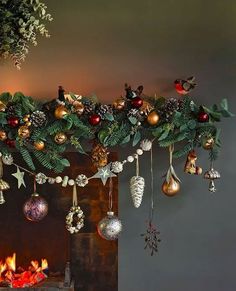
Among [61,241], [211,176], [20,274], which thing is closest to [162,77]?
[211,176]

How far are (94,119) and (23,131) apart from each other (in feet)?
0.90

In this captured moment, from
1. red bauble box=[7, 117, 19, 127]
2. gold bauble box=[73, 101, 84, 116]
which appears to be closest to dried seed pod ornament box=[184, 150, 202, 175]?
gold bauble box=[73, 101, 84, 116]

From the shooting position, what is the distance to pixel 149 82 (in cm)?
211

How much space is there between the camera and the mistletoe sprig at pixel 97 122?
184 cm

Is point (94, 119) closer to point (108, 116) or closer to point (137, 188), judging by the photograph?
point (108, 116)

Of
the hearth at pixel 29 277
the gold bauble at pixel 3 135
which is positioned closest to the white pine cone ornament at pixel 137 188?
the gold bauble at pixel 3 135

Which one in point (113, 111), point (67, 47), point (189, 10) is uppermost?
point (189, 10)

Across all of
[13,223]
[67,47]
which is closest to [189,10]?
[67,47]

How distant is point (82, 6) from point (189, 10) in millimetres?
475

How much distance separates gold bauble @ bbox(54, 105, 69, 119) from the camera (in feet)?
5.95

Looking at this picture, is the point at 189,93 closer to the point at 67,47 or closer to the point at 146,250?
the point at 67,47

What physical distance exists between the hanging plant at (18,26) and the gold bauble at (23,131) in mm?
385

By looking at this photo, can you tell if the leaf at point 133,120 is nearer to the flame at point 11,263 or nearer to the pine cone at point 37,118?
the pine cone at point 37,118

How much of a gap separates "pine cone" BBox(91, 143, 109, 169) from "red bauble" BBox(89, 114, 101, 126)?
0.37ft
